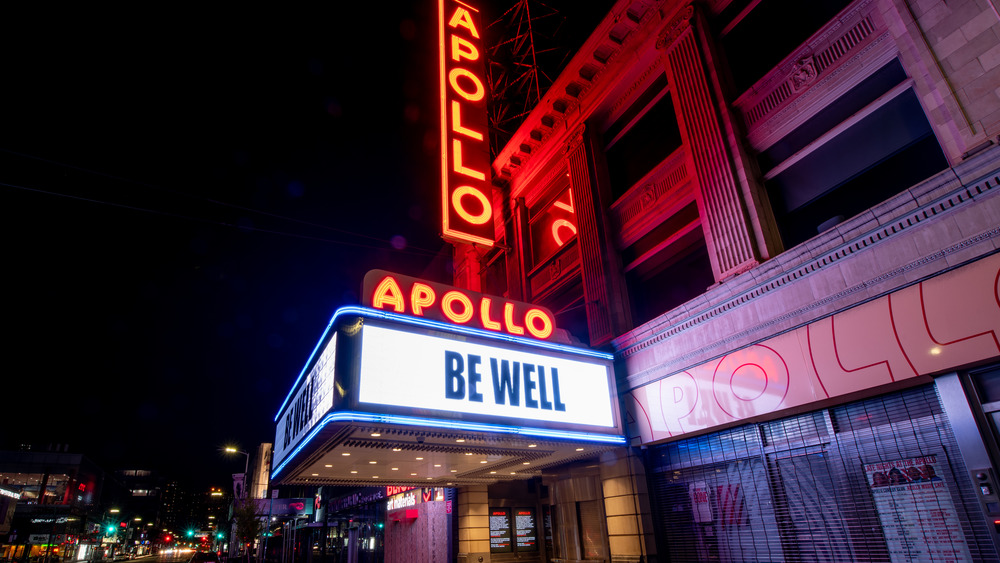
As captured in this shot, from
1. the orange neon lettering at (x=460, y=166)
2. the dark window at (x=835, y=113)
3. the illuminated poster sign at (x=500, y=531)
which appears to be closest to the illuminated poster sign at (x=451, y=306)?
the orange neon lettering at (x=460, y=166)

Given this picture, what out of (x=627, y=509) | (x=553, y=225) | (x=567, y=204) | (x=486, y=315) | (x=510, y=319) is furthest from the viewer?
(x=553, y=225)

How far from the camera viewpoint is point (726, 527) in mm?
9359

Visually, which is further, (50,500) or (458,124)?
(50,500)

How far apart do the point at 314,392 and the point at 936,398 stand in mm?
10733

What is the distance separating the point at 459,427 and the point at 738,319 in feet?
18.5

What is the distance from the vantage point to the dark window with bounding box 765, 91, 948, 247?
788cm

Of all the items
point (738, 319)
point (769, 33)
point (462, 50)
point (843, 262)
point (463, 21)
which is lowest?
point (738, 319)

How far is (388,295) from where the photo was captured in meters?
10.0

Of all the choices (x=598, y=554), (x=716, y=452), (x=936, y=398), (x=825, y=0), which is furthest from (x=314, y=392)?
(x=825, y=0)

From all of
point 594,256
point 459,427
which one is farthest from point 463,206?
point 459,427

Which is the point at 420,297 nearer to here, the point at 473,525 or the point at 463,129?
the point at 463,129

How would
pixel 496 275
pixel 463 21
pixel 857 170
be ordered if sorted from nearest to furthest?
pixel 857 170 < pixel 463 21 < pixel 496 275

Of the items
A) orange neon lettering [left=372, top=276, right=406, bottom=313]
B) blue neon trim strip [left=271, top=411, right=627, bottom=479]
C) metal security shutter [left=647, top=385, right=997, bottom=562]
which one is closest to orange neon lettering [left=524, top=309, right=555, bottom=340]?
blue neon trim strip [left=271, top=411, right=627, bottom=479]

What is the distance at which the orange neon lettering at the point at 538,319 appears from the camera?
38.3ft
